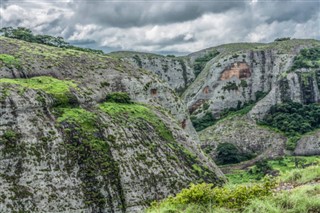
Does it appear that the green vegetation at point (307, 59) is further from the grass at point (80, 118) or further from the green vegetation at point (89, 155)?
the green vegetation at point (89, 155)

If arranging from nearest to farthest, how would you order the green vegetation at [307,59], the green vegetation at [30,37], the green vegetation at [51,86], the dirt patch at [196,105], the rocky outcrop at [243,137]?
the green vegetation at [51,86], the green vegetation at [30,37], the rocky outcrop at [243,137], the green vegetation at [307,59], the dirt patch at [196,105]

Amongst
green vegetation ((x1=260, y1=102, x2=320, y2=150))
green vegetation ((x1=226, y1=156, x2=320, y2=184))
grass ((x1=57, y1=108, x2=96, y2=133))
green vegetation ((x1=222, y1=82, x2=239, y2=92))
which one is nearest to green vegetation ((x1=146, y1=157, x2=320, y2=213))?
grass ((x1=57, y1=108, x2=96, y2=133))

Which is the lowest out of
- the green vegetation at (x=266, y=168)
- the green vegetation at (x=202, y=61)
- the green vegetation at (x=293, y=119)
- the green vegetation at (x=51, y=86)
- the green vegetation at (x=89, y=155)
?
the green vegetation at (x=266, y=168)

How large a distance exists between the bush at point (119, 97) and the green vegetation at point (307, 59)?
2585 inches

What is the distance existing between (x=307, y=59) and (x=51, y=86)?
8004 cm

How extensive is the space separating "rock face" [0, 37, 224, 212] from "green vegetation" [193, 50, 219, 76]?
8771 centimetres

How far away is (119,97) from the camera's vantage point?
5297 centimetres

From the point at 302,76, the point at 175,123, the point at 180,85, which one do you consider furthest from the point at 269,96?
the point at 175,123

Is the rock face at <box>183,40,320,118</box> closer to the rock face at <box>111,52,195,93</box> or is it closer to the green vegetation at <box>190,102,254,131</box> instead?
the green vegetation at <box>190,102,254,131</box>

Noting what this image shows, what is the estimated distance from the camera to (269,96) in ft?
342

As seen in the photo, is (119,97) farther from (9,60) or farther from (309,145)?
(309,145)

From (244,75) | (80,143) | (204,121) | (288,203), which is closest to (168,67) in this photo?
(244,75)

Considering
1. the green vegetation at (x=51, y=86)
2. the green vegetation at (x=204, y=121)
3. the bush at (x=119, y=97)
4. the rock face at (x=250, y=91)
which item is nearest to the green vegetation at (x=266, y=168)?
the rock face at (x=250, y=91)

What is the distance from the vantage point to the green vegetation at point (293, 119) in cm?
9256
